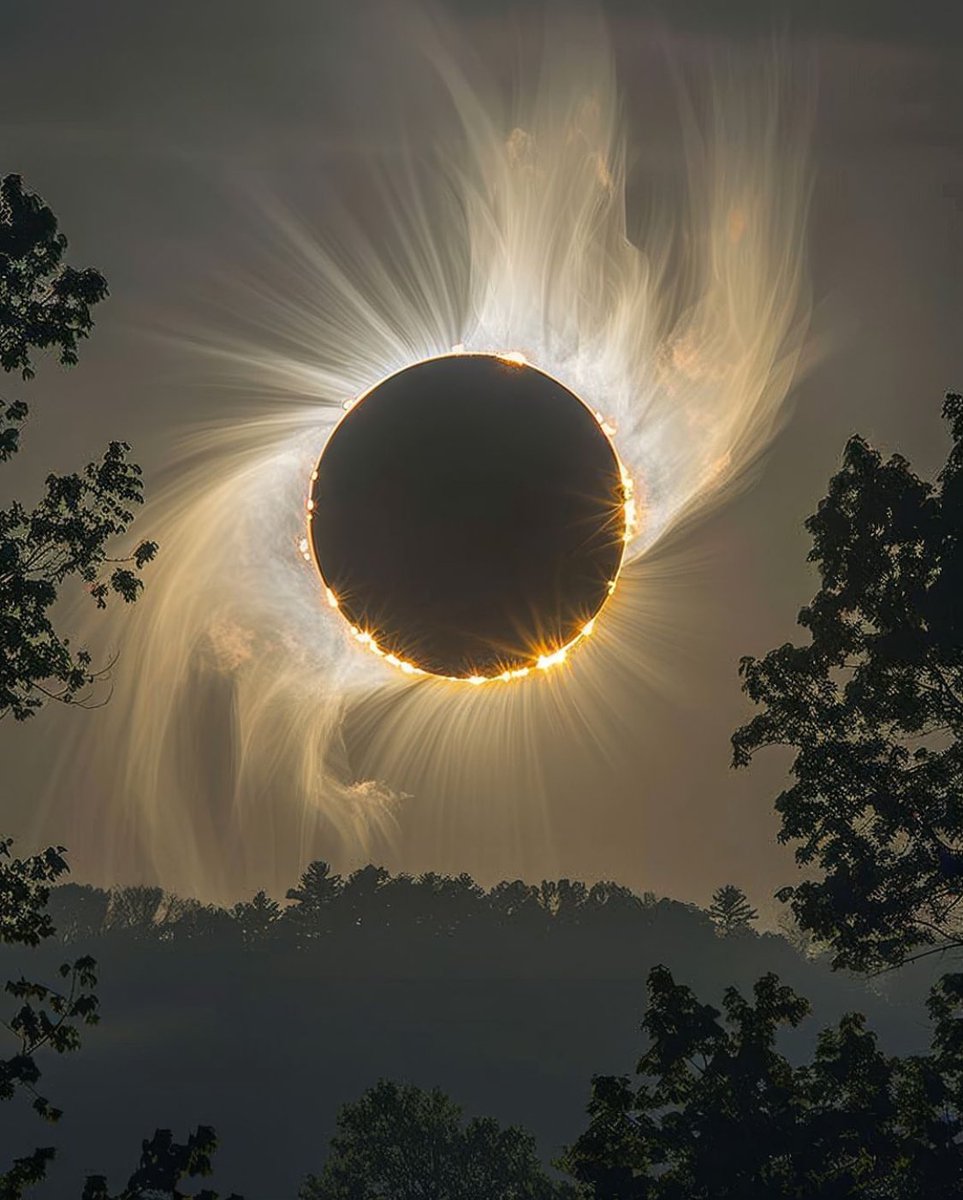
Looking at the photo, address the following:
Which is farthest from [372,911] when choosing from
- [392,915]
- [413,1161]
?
[413,1161]

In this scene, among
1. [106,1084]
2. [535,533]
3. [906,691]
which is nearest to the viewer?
[906,691]

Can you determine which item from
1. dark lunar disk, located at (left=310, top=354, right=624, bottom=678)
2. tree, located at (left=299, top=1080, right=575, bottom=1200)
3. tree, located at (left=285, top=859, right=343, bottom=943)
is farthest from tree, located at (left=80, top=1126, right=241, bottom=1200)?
tree, located at (left=285, top=859, right=343, bottom=943)

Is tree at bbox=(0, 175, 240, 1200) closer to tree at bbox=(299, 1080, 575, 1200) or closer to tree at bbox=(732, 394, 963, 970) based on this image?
tree at bbox=(732, 394, 963, 970)

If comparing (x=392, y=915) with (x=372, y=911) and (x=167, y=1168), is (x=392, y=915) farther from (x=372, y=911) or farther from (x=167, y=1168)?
(x=167, y=1168)

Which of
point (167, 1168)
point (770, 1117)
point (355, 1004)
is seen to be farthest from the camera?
point (355, 1004)

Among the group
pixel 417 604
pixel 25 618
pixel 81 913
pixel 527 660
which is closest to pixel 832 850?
pixel 527 660

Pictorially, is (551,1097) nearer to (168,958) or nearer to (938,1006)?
(168,958)

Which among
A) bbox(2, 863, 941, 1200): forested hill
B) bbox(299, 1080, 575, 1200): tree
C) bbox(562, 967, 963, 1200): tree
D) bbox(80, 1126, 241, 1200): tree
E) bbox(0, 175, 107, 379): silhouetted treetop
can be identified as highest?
bbox(2, 863, 941, 1200): forested hill
